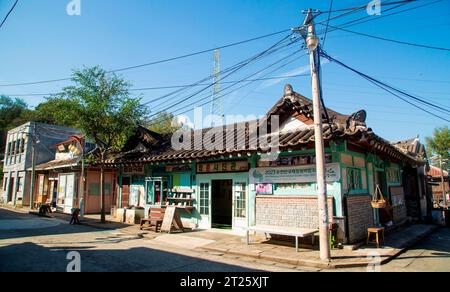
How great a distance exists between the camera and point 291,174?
988 centimetres

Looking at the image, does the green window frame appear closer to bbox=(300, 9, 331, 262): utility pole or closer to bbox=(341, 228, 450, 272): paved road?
bbox=(341, 228, 450, 272): paved road

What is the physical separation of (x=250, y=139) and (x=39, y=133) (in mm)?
24102

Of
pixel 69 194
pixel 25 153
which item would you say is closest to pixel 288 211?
pixel 69 194

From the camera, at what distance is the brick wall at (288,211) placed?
9078 mm

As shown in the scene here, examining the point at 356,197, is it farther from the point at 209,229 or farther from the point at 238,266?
the point at 209,229

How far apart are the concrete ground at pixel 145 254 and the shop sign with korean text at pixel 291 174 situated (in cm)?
252

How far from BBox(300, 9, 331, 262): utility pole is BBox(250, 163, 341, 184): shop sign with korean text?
1.81m

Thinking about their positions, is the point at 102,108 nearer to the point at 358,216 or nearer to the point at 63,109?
the point at 63,109

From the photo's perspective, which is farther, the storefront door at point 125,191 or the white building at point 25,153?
the white building at point 25,153

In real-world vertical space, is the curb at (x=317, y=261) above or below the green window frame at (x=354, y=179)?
below

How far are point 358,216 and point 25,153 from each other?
99.4 ft

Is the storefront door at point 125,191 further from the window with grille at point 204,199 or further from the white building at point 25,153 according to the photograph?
the white building at point 25,153

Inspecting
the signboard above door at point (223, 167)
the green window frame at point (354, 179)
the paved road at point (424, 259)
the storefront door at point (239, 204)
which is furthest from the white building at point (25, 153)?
the paved road at point (424, 259)
